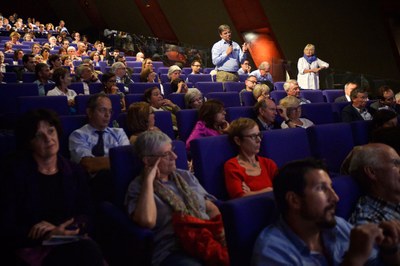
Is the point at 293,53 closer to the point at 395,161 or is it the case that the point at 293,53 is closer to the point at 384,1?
the point at 384,1

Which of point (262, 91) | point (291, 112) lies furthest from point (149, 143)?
point (262, 91)

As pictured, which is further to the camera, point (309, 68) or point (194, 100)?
point (309, 68)

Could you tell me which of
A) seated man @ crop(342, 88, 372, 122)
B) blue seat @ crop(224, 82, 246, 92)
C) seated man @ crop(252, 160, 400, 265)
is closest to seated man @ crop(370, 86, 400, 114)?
seated man @ crop(342, 88, 372, 122)

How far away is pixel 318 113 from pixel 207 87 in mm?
1505

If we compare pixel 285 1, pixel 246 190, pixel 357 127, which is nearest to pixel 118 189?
pixel 246 190

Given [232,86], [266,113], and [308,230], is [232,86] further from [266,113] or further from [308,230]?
[308,230]

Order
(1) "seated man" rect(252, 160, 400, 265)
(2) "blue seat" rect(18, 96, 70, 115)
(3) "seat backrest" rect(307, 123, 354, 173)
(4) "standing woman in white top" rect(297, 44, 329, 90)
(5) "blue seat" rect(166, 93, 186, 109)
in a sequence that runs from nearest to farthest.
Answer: (1) "seated man" rect(252, 160, 400, 265)
(3) "seat backrest" rect(307, 123, 354, 173)
(2) "blue seat" rect(18, 96, 70, 115)
(5) "blue seat" rect(166, 93, 186, 109)
(4) "standing woman in white top" rect(297, 44, 329, 90)

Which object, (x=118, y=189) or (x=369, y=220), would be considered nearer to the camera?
(x=369, y=220)

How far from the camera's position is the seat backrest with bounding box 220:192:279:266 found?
3.88 feet

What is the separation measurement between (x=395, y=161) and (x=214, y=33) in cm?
782

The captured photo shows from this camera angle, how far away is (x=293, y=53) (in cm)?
752

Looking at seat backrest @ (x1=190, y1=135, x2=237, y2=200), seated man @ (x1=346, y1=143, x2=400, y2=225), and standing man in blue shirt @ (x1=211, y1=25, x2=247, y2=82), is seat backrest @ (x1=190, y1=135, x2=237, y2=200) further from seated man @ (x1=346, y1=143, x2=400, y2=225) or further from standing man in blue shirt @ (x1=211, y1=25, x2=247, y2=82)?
standing man in blue shirt @ (x1=211, y1=25, x2=247, y2=82)

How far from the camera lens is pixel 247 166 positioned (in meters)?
1.98

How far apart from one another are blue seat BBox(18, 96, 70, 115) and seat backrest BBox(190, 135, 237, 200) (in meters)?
1.32
